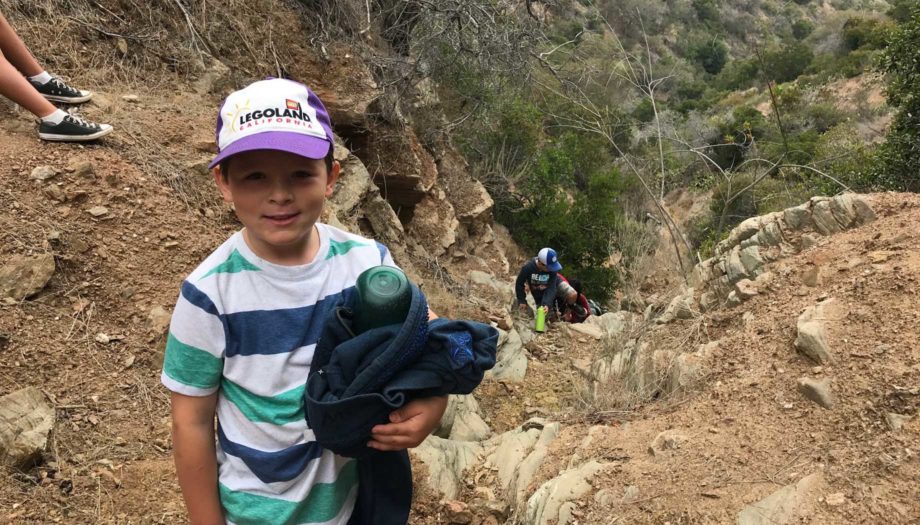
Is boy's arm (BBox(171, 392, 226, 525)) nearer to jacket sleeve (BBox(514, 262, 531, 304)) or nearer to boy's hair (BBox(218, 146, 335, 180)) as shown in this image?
boy's hair (BBox(218, 146, 335, 180))

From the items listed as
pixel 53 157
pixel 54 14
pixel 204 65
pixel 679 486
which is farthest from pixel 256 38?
pixel 679 486

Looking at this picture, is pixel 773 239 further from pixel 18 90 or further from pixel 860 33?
pixel 860 33

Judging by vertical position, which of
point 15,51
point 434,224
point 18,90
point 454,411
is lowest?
point 454,411

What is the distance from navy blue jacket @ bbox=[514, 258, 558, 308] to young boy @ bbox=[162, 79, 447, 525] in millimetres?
6540

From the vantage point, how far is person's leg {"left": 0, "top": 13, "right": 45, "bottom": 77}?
323 cm

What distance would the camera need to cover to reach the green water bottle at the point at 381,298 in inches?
41.7

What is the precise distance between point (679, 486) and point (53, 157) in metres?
3.69

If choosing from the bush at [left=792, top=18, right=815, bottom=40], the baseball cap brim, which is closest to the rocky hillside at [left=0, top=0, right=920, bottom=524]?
the baseball cap brim

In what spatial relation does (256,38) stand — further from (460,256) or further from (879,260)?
(879,260)

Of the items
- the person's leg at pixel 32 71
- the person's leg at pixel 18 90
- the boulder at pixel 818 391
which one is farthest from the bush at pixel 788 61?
the person's leg at pixel 18 90

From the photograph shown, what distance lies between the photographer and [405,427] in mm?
1089

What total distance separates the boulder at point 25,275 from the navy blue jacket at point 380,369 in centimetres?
237

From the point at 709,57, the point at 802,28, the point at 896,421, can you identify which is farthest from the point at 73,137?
the point at 802,28

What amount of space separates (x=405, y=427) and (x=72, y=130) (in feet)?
11.1
